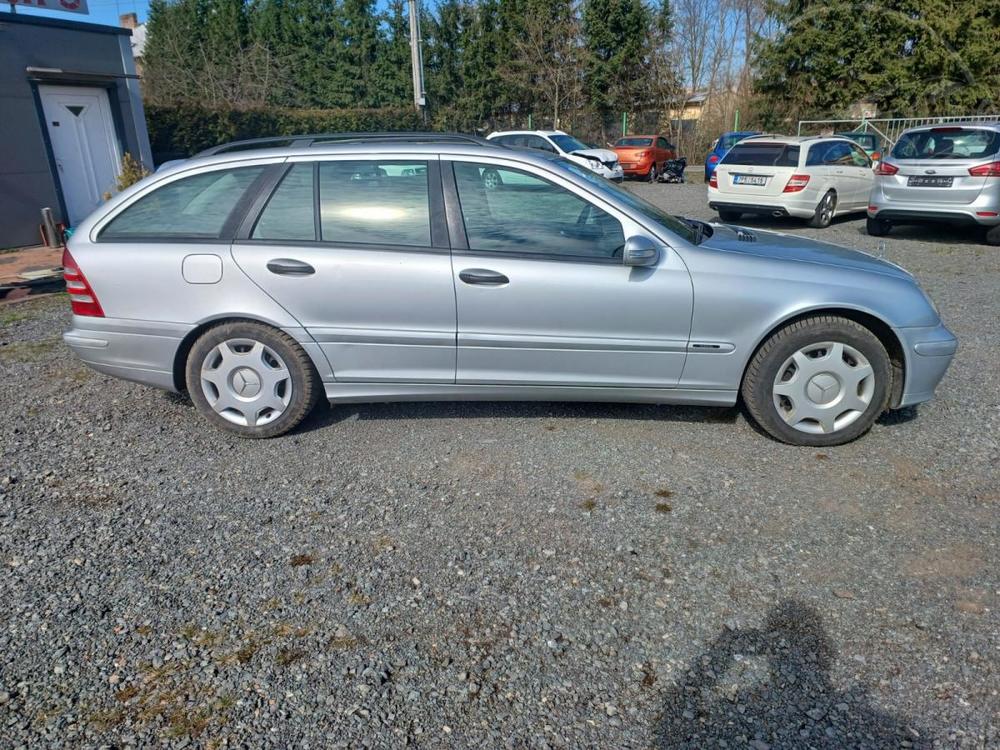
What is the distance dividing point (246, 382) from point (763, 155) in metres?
11.0

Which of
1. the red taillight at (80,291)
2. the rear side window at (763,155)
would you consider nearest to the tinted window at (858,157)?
the rear side window at (763,155)

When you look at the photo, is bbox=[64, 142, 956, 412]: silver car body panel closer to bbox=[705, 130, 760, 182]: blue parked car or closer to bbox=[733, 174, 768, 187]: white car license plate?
bbox=[733, 174, 768, 187]: white car license plate

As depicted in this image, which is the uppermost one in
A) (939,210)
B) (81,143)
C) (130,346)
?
(81,143)

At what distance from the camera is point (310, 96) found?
43812 millimetres

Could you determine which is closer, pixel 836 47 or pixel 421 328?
pixel 421 328

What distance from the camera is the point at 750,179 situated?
1226cm

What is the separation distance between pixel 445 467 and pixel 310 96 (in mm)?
45105

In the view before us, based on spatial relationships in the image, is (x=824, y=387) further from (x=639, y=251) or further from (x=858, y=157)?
(x=858, y=157)

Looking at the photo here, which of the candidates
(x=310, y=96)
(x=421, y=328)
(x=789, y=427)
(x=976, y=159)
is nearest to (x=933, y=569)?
(x=789, y=427)

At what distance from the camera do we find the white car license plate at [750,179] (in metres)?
12.1

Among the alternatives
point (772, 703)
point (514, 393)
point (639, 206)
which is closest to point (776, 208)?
point (639, 206)

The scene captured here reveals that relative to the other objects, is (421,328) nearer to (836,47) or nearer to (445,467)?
(445,467)

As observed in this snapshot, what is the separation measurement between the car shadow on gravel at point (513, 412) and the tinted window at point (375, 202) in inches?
43.6

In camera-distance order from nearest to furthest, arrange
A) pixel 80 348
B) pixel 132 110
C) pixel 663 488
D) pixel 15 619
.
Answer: pixel 15 619 → pixel 663 488 → pixel 80 348 → pixel 132 110
